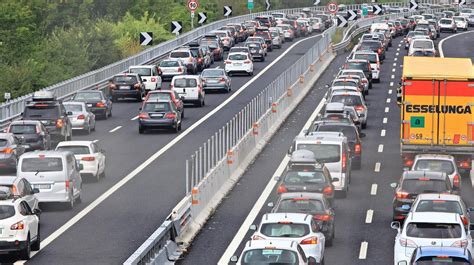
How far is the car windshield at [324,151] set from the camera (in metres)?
42.6

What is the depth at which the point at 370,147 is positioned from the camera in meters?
54.5

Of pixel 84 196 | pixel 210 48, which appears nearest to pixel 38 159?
pixel 84 196

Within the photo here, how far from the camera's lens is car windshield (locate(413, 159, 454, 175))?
136 feet

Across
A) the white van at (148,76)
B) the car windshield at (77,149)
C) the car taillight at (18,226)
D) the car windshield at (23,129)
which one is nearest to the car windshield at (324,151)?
Answer: the car windshield at (77,149)

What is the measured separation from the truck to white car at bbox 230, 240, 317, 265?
19.4m

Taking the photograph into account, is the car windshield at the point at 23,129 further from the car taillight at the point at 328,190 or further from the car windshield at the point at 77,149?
the car taillight at the point at 328,190

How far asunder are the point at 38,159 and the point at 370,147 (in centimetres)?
1818

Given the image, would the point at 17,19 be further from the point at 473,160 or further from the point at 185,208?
the point at 185,208

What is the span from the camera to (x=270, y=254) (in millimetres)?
26672

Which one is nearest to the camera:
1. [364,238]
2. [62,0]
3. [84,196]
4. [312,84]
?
[364,238]

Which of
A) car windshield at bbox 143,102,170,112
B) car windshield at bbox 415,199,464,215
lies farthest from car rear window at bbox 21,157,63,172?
car windshield at bbox 143,102,170,112

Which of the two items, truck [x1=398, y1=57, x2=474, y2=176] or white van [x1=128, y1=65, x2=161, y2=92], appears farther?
white van [x1=128, y1=65, x2=161, y2=92]

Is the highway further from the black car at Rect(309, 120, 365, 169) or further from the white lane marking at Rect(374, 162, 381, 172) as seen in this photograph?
the black car at Rect(309, 120, 365, 169)

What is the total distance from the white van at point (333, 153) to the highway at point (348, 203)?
55cm
